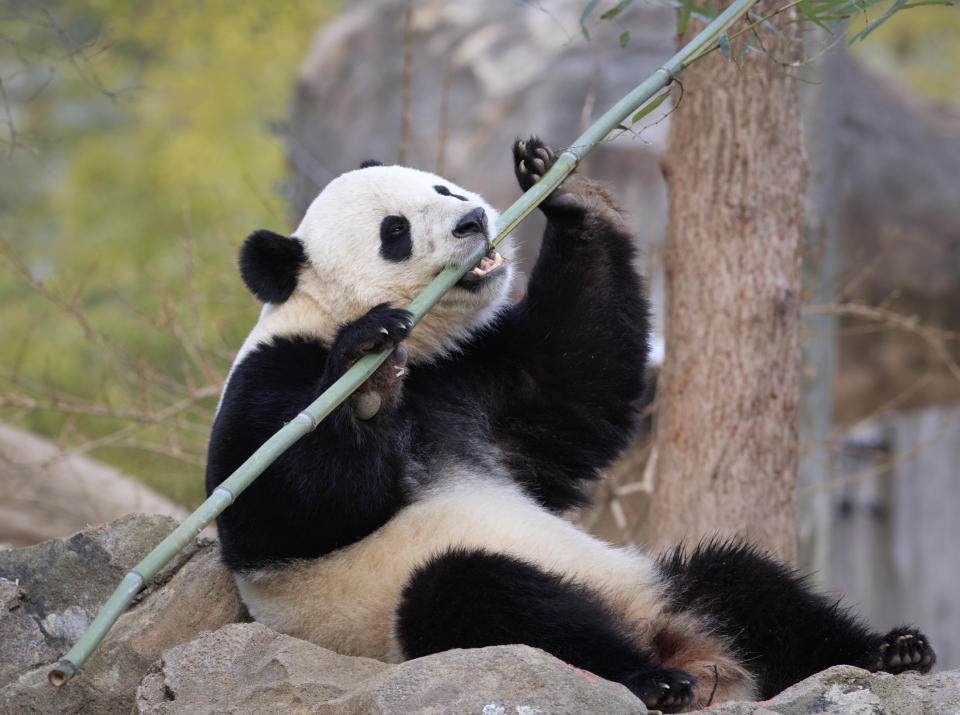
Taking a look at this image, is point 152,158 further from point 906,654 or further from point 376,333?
point 906,654

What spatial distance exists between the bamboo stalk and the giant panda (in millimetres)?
136

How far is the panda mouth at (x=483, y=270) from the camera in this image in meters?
3.16

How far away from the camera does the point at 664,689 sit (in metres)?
2.54

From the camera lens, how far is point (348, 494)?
291cm

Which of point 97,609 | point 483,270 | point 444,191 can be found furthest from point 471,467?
point 97,609

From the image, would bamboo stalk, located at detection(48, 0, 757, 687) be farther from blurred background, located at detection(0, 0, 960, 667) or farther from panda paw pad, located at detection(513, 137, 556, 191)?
blurred background, located at detection(0, 0, 960, 667)

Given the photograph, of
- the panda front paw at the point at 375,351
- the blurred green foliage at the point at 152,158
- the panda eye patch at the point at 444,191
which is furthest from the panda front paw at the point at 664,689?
the blurred green foliage at the point at 152,158

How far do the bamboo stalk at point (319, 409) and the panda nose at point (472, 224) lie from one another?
8 centimetres

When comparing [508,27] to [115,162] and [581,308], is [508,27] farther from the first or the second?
[581,308]

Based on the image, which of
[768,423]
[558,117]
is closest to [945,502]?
[558,117]

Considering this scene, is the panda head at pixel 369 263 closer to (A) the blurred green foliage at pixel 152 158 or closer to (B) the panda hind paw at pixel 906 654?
(B) the panda hind paw at pixel 906 654

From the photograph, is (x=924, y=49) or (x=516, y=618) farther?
(x=924, y=49)

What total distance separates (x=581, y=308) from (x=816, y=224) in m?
2.71

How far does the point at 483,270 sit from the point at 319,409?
889 millimetres
